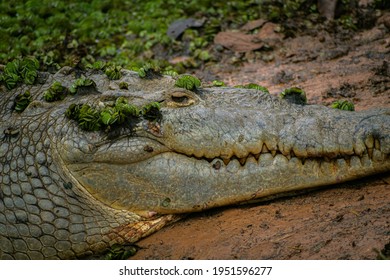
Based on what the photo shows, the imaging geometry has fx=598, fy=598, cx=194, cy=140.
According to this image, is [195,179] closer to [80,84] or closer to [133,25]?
[80,84]

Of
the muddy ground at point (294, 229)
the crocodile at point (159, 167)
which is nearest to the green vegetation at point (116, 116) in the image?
the crocodile at point (159, 167)

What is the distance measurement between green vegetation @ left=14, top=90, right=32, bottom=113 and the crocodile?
0.95ft

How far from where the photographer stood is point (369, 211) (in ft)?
11.5

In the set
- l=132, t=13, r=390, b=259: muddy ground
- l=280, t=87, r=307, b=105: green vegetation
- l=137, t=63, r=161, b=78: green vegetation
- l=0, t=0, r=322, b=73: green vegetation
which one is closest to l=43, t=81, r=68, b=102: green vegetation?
l=137, t=63, r=161, b=78: green vegetation

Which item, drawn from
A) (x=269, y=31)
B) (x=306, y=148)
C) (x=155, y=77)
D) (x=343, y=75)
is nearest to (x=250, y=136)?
(x=306, y=148)

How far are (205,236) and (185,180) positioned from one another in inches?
14.6

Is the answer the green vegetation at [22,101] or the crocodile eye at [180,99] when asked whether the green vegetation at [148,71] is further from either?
the green vegetation at [22,101]

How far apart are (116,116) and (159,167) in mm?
426

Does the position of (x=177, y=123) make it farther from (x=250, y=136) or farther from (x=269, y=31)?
(x=269, y=31)

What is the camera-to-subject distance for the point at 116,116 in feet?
12.5

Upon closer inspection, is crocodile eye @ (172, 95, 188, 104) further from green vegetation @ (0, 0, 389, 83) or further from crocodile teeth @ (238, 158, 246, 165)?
green vegetation @ (0, 0, 389, 83)

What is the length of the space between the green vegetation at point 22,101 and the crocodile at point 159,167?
0.29 m

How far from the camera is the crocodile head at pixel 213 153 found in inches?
143

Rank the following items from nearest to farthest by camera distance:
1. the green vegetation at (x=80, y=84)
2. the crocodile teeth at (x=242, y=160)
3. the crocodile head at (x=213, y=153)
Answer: the crocodile head at (x=213, y=153) → the crocodile teeth at (x=242, y=160) → the green vegetation at (x=80, y=84)
